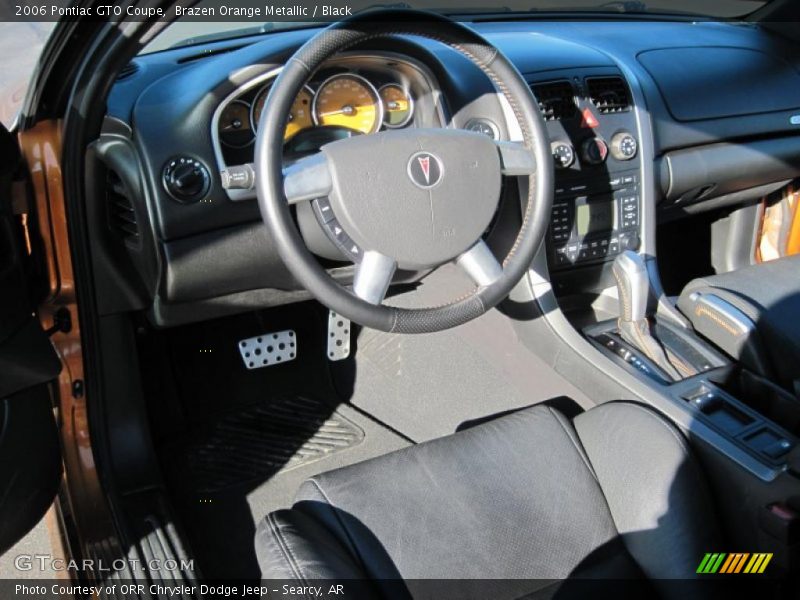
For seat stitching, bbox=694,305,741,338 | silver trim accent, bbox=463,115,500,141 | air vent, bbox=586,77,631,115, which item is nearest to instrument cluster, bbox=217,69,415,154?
silver trim accent, bbox=463,115,500,141

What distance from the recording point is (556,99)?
2074 millimetres

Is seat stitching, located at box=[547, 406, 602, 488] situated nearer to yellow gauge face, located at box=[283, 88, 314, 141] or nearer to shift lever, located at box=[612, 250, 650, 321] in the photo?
shift lever, located at box=[612, 250, 650, 321]

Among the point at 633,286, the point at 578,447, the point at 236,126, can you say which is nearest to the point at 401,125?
the point at 236,126

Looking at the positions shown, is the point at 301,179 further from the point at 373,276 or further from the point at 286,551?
the point at 286,551

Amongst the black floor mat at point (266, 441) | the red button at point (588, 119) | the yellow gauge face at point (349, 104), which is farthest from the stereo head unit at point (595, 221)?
the black floor mat at point (266, 441)

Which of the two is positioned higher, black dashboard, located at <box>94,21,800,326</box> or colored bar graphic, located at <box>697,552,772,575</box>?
black dashboard, located at <box>94,21,800,326</box>

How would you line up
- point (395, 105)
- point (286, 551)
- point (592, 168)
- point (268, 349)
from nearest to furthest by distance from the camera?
1. point (286, 551)
2. point (395, 105)
3. point (592, 168)
4. point (268, 349)

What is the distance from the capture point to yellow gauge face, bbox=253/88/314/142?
66.5 inches

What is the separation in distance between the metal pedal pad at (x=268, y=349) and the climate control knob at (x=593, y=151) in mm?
1013

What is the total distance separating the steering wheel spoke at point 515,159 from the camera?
1.52 metres

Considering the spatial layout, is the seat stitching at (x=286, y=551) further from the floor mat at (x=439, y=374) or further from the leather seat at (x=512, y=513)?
the floor mat at (x=439, y=374)

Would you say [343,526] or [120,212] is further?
[120,212]

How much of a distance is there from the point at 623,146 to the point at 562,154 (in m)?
0.21

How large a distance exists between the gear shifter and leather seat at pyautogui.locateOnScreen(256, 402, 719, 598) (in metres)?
0.46
